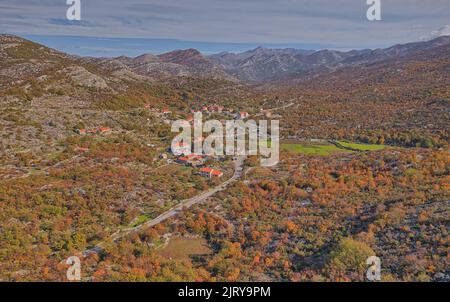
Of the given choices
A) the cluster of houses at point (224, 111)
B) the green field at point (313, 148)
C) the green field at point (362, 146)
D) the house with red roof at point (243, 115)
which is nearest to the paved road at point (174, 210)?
the green field at point (313, 148)

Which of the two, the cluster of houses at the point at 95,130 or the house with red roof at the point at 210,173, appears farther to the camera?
the cluster of houses at the point at 95,130

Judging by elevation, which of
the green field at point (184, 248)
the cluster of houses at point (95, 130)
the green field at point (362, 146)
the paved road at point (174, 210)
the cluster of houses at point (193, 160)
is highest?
the cluster of houses at point (95, 130)

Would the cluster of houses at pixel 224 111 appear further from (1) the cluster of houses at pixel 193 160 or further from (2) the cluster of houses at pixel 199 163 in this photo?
(2) the cluster of houses at pixel 199 163

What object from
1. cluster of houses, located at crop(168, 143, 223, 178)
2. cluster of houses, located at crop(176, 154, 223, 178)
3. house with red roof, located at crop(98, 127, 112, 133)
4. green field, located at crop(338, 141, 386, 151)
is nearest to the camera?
cluster of houses, located at crop(176, 154, 223, 178)

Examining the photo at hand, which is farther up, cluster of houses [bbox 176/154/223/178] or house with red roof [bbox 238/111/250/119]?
house with red roof [bbox 238/111/250/119]

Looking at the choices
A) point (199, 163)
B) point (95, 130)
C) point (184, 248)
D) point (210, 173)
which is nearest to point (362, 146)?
point (199, 163)

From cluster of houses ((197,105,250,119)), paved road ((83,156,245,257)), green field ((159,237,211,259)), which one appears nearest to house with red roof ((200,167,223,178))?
paved road ((83,156,245,257))

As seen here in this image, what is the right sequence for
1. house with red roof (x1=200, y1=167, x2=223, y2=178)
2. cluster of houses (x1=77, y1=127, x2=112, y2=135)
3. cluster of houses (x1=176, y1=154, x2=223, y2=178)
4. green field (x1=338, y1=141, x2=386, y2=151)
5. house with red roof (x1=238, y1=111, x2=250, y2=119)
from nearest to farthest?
house with red roof (x1=200, y1=167, x2=223, y2=178) → cluster of houses (x1=176, y1=154, x2=223, y2=178) → cluster of houses (x1=77, y1=127, x2=112, y2=135) → green field (x1=338, y1=141, x2=386, y2=151) → house with red roof (x1=238, y1=111, x2=250, y2=119)

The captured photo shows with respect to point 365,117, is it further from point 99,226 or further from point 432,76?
point 99,226

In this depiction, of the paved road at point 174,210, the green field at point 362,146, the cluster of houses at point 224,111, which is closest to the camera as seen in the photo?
the paved road at point 174,210

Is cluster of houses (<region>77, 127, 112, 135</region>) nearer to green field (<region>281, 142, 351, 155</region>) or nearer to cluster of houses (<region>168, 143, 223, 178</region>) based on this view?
cluster of houses (<region>168, 143, 223, 178</region>)
